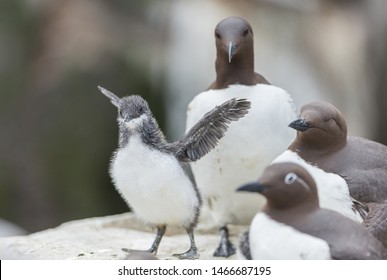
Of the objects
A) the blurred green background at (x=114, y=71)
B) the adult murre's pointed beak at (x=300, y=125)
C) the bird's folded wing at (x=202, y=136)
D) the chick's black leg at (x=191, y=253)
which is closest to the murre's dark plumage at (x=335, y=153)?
the adult murre's pointed beak at (x=300, y=125)

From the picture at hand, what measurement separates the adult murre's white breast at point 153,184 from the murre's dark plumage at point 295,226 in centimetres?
80

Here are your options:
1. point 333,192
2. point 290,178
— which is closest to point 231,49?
point 333,192

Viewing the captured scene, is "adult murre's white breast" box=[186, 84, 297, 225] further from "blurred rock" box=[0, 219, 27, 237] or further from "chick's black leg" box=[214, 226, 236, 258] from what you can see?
"blurred rock" box=[0, 219, 27, 237]

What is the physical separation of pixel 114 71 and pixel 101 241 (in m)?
4.51

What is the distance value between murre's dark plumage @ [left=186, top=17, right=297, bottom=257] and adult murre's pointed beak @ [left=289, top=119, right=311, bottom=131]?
28.9 inches

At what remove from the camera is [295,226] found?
408 cm

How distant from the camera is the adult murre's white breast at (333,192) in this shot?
4824mm

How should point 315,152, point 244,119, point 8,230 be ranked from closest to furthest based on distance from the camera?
1. point 315,152
2. point 244,119
3. point 8,230

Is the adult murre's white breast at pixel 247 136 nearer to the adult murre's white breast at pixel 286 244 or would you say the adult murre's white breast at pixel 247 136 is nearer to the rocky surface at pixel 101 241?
the rocky surface at pixel 101 241

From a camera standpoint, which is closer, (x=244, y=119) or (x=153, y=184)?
(x=153, y=184)

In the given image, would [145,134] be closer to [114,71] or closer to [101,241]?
[101,241]

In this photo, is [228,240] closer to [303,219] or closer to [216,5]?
[303,219]
